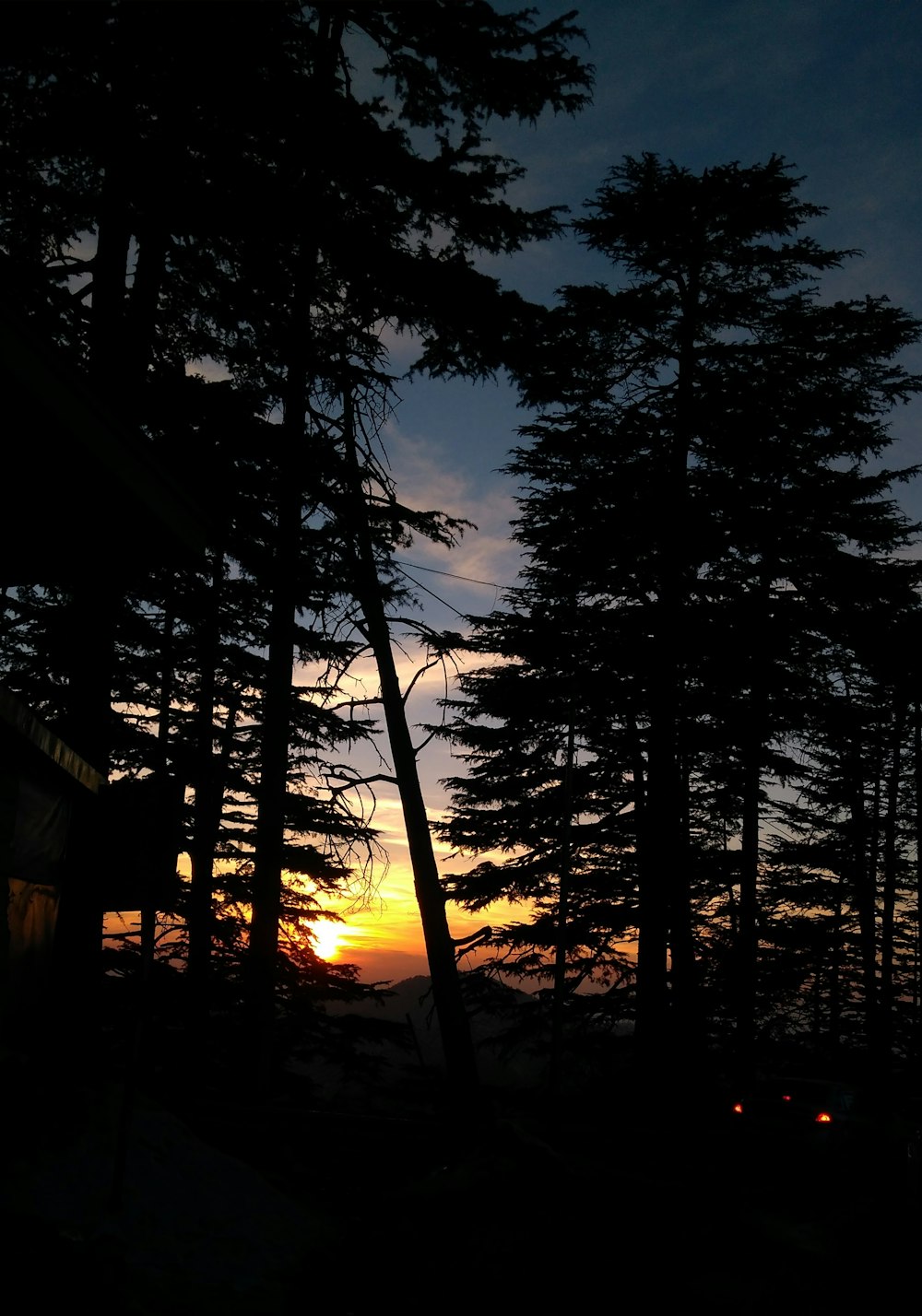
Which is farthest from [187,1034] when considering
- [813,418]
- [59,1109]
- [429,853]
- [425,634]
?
[813,418]

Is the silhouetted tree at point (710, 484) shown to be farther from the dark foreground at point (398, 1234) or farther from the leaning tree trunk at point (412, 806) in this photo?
the dark foreground at point (398, 1234)

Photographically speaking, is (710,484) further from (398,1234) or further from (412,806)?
(398,1234)

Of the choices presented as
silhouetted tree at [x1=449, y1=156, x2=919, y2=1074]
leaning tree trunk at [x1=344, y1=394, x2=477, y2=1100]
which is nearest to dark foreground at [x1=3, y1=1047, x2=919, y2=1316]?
leaning tree trunk at [x1=344, y1=394, x2=477, y2=1100]

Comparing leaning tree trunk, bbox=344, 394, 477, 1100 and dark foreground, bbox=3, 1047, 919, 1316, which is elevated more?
leaning tree trunk, bbox=344, 394, 477, 1100

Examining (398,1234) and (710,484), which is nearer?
(398,1234)

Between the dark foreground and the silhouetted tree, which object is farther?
the silhouetted tree

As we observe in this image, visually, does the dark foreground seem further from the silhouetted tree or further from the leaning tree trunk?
the silhouetted tree

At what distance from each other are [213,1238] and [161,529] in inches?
195

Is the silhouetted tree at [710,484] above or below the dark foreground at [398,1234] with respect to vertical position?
above

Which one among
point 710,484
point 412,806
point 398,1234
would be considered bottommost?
point 398,1234

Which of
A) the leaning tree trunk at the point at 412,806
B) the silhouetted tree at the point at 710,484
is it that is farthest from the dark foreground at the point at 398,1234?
the silhouetted tree at the point at 710,484

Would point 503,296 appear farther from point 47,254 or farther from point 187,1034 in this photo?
point 187,1034

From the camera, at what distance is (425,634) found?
16125 millimetres

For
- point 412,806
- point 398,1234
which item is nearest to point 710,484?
point 412,806
